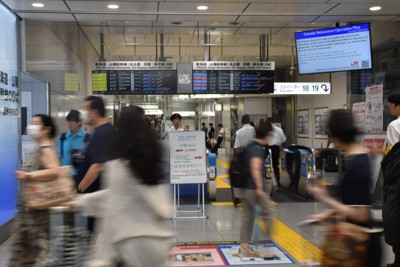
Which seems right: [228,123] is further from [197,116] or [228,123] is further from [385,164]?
[385,164]

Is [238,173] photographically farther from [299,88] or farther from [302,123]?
[302,123]

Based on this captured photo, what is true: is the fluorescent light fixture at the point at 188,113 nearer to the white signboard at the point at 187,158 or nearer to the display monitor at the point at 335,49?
the display monitor at the point at 335,49

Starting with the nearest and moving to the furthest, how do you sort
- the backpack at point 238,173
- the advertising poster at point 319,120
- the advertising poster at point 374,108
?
the backpack at point 238,173 < the advertising poster at point 374,108 < the advertising poster at point 319,120

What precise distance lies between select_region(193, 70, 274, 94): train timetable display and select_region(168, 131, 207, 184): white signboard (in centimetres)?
292

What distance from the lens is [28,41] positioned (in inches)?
271

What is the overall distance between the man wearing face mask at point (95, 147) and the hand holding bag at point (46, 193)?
12.5 inches

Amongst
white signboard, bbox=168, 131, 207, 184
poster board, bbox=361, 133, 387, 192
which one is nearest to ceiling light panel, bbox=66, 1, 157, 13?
white signboard, bbox=168, 131, 207, 184

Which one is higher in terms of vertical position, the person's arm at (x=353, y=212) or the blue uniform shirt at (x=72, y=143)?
the blue uniform shirt at (x=72, y=143)

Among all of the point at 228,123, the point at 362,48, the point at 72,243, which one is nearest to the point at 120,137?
the point at 72,243

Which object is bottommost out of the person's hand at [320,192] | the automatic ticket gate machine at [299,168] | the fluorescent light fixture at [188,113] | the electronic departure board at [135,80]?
the automatic ticket gate machine at [299,168]

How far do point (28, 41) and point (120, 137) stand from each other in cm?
539

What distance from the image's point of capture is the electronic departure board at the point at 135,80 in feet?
31.6

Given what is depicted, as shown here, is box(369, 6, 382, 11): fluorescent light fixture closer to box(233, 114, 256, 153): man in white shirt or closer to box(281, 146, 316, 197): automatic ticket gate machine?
box(233, 114, 256, 153): man in white shirt

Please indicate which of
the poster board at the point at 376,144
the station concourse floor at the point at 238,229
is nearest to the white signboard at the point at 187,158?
the station concourse floor at the point at 238,229
